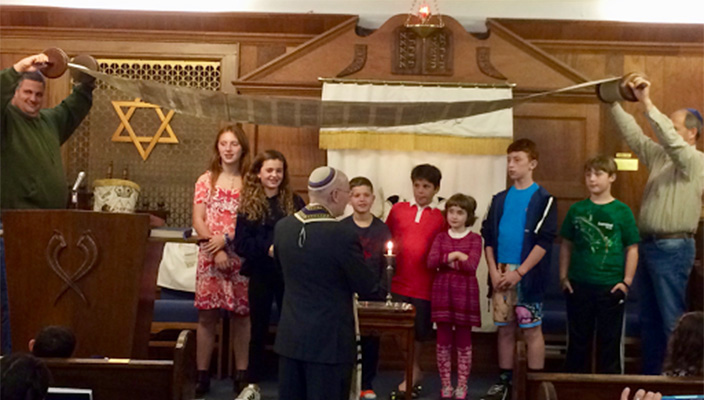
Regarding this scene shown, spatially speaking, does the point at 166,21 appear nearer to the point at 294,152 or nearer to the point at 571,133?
the point at 294,152

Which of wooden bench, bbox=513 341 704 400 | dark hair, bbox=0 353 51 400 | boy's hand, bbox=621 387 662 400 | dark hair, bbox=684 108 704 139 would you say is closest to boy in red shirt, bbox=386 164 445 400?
dark hair, bbox=684 108 704 139

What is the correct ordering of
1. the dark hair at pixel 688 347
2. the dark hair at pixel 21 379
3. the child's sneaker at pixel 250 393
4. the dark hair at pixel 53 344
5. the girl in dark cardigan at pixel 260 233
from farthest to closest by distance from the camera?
the girl in dark cardigan at pixel 260 233
the child's sneaker at pixel 250 393
the dark hair at pixel 53 344
the dark hair at pixel 688 347
the dark hair at pixel 21 379

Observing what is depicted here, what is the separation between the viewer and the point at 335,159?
546 cm

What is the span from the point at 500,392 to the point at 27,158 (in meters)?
2.72

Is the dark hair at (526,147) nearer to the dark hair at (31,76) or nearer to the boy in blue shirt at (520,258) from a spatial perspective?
the boy in blue shirt at (520,258)

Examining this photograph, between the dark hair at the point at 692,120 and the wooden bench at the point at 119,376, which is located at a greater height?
the dark hair at the point at 692,120

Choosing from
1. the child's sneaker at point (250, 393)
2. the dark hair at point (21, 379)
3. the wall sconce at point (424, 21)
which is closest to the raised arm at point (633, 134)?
the wall sconce at point (424, 21)

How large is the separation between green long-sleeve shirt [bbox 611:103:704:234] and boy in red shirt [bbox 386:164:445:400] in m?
1.14

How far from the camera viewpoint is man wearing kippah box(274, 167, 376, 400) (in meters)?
2.97

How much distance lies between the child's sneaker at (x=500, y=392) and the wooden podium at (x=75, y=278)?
1.92 meters

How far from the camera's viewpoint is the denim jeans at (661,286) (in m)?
4.26

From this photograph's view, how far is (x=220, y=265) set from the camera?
411cm

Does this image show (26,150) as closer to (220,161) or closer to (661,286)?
(220,161)

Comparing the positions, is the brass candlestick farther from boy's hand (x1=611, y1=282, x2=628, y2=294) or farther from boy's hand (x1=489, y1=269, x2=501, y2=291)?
boy's hand (x1=611, y1=282, x2=628, y2=294)
